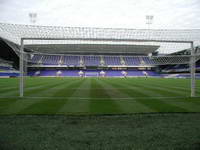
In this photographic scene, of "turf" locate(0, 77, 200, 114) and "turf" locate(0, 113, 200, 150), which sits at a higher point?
"turf" locate(0, 77, 200, 114)

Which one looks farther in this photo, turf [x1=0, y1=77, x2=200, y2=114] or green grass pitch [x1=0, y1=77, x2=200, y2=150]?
turf [x1=0, y1=77, x2=200, y2=114]

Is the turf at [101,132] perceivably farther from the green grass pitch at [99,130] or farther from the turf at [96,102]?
the turf at [96,102]

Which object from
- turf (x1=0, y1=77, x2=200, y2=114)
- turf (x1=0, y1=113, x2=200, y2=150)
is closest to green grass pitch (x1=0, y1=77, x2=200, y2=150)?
turf (x1=0, y1=113, x2=200, y2=150)

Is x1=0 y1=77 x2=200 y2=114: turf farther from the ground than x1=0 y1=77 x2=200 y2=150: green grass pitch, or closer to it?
farther from the ground

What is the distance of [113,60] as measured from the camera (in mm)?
64500

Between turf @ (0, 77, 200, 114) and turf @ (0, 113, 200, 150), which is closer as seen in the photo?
turf @ (0, 113, 200, 150)

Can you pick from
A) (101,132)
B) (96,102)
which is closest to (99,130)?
(101,132)

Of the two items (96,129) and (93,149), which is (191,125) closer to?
(96,129)

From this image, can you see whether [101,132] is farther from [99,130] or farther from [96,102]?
[96,102]

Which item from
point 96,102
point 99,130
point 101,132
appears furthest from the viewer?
point 96,102

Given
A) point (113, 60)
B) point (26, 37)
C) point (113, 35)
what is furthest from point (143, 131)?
point (113, 60)

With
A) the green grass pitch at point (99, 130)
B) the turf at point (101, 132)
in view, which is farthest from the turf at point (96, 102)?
the turf at point (101, 132)

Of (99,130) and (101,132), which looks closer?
(101,132)

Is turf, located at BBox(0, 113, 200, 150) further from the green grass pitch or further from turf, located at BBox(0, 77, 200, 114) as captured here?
turf, located at BBox(0, 77, 200, 114)
